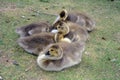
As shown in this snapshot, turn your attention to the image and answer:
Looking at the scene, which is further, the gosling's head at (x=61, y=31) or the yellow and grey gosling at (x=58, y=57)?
the gosling's head at (x=61, y=31)

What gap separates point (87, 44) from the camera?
5152mm

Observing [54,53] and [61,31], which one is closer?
[54,53]

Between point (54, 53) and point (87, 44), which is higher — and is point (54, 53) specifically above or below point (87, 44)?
above

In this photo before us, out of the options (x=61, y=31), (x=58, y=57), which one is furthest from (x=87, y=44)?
(x=58, y=57)

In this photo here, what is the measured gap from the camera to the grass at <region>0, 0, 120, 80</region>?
4.23m

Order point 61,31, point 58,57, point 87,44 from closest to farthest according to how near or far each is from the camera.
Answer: point 58,57 → point 61,31 → point 87,44

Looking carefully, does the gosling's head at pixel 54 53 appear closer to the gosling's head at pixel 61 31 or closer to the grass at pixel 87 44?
the grass at pixel 87 44

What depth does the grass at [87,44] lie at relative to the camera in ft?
13.9

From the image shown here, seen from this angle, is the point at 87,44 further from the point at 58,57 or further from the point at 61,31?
the point at 58,57

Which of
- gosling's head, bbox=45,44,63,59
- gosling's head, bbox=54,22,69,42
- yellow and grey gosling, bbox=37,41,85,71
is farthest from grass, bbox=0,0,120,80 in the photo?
gosling's head, bbox=54,22,69,42

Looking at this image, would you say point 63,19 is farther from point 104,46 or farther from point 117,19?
point 117,19

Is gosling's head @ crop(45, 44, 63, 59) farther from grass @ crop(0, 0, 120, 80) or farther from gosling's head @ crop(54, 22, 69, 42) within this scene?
gosling's head @ crop(54, 22, 69, 42)

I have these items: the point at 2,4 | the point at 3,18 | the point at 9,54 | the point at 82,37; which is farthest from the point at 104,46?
the point at 2,4

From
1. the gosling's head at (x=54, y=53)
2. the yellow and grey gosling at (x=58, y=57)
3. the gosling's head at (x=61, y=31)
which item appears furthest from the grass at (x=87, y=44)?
the gosling's head at (x=61, y=31)
